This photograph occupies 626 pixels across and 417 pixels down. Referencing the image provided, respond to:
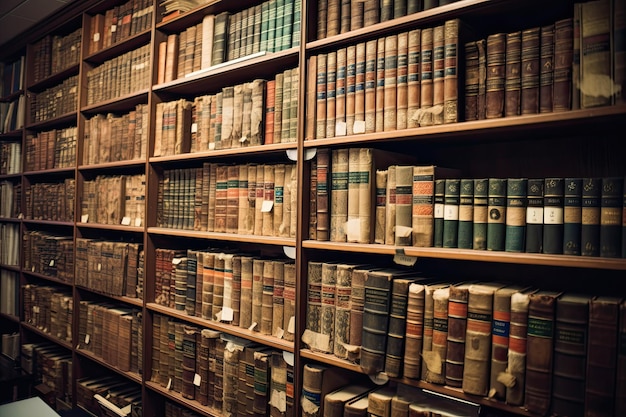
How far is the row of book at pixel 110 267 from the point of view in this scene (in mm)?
2322

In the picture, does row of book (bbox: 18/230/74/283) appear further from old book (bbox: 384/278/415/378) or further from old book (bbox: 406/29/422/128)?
old book (bbox: 406/29/422/128)

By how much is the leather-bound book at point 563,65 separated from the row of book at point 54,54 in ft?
9.15

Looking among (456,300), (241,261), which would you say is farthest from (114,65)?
(456,300)

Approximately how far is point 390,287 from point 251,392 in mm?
765

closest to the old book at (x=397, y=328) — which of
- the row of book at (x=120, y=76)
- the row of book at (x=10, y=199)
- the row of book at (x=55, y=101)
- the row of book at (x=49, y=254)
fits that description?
the row of book at (x=120, y=76)

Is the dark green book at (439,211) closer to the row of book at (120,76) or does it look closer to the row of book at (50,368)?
the row of book at (120,76)

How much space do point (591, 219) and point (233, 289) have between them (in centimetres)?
129

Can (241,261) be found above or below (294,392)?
above

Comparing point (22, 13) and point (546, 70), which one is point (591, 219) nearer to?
point (546, 70)

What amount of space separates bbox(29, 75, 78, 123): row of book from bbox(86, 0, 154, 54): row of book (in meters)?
0.31

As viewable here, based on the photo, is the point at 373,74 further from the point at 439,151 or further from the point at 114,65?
the point at 114,65

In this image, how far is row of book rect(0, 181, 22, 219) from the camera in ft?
11.6

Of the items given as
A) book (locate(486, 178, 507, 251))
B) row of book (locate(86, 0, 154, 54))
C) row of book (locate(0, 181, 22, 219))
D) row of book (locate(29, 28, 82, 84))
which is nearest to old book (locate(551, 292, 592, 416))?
book (locate(486, 178, 507, 251))

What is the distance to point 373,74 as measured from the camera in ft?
4.77
